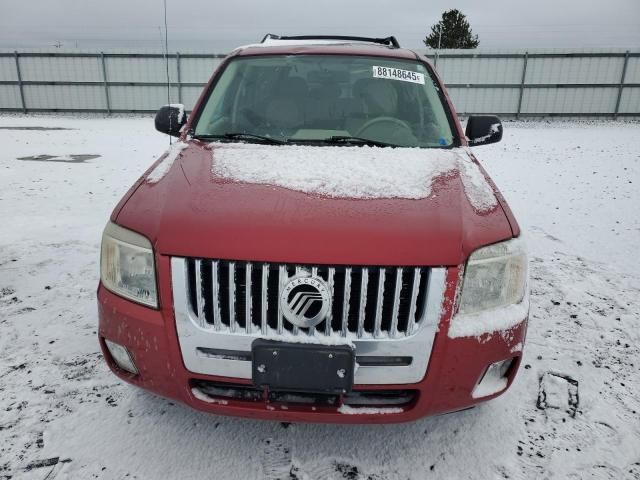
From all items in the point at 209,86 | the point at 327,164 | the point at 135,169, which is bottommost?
the point at 135,169

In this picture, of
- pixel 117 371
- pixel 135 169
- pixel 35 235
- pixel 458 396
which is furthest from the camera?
pixel 135 169

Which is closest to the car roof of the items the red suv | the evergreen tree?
the red suv

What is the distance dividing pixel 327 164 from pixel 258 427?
1.18 metres

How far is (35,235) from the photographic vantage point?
4.31m

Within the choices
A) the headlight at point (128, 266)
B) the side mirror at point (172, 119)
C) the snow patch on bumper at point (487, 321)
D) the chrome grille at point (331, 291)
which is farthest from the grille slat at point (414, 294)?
the side mirror at point (172, 119)

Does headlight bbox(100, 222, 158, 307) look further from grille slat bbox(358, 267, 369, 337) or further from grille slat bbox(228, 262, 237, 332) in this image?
grille slat bbox(358, 267, 369, 337)

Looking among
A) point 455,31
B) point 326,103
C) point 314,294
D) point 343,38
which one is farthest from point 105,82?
point 455,31

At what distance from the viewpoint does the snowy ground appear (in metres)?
1.81

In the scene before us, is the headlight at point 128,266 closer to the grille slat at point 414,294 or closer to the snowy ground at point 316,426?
the snowy ground at point 316,426

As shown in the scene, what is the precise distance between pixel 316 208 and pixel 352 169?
439 mm

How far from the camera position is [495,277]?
5.51ft

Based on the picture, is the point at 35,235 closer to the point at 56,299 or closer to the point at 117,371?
the point at 56,299

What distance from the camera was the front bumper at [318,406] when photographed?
61.9 inches

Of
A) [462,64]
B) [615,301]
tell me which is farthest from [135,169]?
[462,64]
